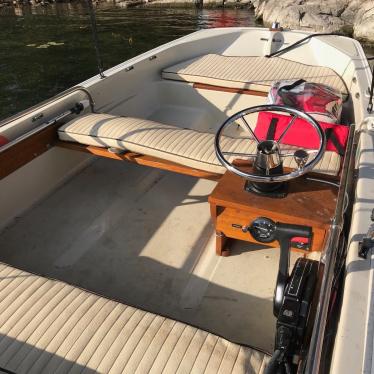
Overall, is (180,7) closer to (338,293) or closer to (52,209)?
(52,209)

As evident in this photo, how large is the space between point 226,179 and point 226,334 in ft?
2.78

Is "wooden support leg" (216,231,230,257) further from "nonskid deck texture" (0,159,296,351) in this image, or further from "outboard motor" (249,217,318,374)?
"outboard motor" (249,217,318,374)

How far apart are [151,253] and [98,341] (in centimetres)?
104

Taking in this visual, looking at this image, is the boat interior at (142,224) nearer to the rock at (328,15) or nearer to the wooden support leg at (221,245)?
the wooden support leg at (221,245)

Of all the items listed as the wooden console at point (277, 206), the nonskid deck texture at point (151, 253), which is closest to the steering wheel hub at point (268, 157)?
the wooden console at point (277, 206)

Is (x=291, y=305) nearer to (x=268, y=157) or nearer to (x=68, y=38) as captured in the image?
(x=268, y=157)

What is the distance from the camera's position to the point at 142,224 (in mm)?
2762

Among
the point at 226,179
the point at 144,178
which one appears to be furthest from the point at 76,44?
the point at 226,179

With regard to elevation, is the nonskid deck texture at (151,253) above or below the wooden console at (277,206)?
below

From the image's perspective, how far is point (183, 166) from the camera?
8.41 feet

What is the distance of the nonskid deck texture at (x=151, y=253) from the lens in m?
2.15

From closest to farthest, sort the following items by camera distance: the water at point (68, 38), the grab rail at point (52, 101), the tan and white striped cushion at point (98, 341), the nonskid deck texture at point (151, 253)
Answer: the tan and white striped cushion at point (98, 341)
the nonskid deck texture at point (151, 253)
the grab rail at point (52, 101)
the water at point (68, 38)

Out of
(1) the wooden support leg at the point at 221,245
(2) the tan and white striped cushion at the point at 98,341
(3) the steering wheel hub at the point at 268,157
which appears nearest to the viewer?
(2) the tan and white striped cushion at the point at 98,341

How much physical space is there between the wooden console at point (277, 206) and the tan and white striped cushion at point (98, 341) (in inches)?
28.2
